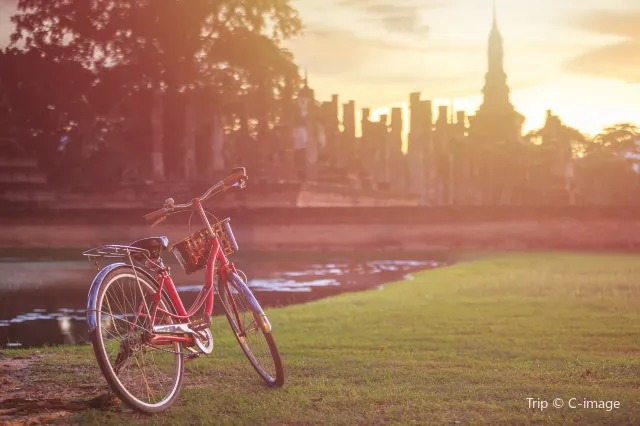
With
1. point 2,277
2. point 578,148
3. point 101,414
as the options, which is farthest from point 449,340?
point 578,148

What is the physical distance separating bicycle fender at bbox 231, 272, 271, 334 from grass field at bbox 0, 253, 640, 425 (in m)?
0.40

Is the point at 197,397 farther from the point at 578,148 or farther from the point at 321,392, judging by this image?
the point at 578,148

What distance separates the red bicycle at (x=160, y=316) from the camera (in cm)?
503

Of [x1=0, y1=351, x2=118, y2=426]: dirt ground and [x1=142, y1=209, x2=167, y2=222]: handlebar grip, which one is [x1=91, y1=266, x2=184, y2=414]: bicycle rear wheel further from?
[x1=142, y1=209, x2=167, y2=222]: handlebar grip

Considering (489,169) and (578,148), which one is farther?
(578,148)

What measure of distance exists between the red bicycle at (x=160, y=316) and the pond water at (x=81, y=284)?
180 inches

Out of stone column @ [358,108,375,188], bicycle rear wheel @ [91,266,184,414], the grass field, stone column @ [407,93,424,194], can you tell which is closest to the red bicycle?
bicycle rear wheel @ [91,266,184,414]

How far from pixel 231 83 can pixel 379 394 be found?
Result: 30984mm

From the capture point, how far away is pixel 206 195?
579cm

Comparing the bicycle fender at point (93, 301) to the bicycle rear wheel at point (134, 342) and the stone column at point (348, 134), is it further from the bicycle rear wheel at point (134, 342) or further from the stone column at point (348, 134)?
the stone column at point (348, 134)

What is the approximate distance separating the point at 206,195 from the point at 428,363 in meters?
2.40

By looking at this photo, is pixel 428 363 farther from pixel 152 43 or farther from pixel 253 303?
pixel 152 43

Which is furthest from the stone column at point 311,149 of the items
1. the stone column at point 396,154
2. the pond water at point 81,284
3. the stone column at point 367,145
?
the stone column at point 396,154

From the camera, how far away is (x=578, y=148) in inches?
2825
